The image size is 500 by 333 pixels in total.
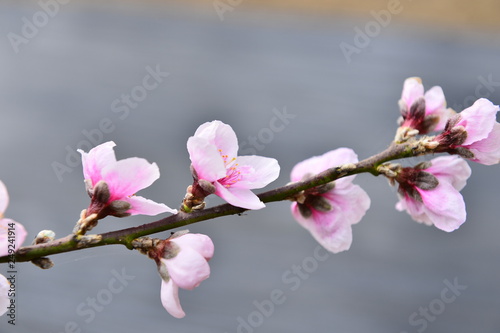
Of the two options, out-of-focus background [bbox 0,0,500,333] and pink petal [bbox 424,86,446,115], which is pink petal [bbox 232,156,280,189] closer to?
pink petal [bbox 424,86,446,115]

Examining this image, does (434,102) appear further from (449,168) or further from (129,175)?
(129,175)

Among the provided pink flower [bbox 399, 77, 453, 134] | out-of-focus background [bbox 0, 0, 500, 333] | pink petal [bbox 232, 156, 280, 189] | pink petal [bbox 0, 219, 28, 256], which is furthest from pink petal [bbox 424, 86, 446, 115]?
out-of-focus background [bbox 0, 0, 500, 333]

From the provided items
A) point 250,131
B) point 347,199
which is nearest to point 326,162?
point 347,199

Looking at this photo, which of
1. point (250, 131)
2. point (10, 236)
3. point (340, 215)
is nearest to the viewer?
point (10, 236)

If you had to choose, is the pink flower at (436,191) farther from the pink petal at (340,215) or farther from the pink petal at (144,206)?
the pink petal at (144,206)

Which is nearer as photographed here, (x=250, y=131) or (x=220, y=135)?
(x=220, y=135)

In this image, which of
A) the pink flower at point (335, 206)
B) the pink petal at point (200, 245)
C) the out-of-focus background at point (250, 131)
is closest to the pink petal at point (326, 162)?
the pink flower at point (335, 206)
